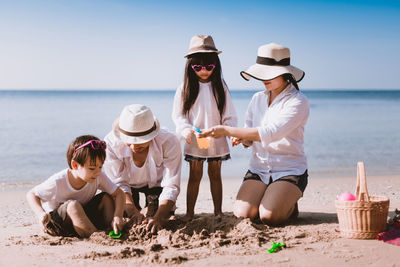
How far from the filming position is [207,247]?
3.54 m

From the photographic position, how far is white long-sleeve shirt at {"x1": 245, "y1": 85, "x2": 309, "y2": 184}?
4.20 meters

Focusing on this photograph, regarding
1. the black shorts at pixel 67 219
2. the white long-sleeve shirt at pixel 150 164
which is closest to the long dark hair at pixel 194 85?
the white long-sleeve shirt at pixel 150 164

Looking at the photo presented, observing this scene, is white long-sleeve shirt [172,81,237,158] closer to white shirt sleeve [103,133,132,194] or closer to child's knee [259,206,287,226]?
white shirt sleeve [103,133,132,194]

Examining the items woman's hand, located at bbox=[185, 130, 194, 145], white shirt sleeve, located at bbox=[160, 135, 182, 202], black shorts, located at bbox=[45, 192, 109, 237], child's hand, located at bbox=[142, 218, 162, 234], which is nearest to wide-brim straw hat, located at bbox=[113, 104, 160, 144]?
white shirt sleeve, located at bbox=[160, 135, 182, 202]

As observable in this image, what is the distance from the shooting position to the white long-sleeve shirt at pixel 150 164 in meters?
4.30

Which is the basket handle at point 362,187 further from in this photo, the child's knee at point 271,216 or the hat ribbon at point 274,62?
the hat ribbon at point 274,62

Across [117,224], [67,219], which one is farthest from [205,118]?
[67,219]

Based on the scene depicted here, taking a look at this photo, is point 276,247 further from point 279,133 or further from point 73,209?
point 73,209

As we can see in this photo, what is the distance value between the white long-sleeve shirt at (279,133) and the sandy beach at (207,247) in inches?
23.5

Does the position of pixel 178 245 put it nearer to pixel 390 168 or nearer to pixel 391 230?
pixel 391 230

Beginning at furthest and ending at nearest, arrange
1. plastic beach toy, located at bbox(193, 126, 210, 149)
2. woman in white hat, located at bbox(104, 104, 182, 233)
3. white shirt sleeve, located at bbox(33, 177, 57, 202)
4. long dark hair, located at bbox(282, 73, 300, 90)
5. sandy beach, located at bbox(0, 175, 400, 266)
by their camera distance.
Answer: plastic beach toy, located at bbox(193, 126, 210, 149), long dark hair, located at bbox(282, 73, 300, 90), woman in white hat, located at bbox(104, 104, 182, 233), white shirt sleeve, located at bbox(33, 177, 57, 202), sandy beach, located at bbox(0, 175, 400, 266)

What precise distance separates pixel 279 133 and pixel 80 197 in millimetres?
1947

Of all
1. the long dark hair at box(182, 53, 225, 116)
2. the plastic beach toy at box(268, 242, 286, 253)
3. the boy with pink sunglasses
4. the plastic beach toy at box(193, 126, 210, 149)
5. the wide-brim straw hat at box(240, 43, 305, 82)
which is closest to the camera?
the plastic beach toy at box(268, 242, 286, 253)

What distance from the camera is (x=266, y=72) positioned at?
4320 mm
